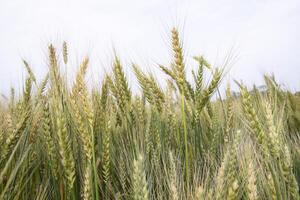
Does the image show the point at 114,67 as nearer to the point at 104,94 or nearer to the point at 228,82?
the point at 104,94

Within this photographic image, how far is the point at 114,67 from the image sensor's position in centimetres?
237

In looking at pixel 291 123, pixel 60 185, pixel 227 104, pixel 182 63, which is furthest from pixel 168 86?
pixel 60 185

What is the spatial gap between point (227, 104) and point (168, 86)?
A: 549mm

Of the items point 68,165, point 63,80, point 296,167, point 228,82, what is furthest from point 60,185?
point 228,82

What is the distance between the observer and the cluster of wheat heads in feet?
4.69

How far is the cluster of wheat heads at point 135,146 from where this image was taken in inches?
56.2

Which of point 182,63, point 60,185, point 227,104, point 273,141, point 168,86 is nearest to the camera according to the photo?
point 273,141

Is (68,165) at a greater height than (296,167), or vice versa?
(68,165)

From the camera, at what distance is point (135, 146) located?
160cm

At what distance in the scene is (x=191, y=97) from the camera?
7.19 feet

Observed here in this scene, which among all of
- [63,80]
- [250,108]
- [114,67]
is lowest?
[250,108]

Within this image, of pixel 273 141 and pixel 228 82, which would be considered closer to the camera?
pixel 273 141

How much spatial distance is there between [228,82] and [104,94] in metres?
1.30

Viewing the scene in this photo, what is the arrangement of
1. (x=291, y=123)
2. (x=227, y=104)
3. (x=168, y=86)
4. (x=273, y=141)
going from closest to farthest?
(x=273, y=141)
(x=227, y=104)
(x=168, y=86)
(x=291, y=123)
